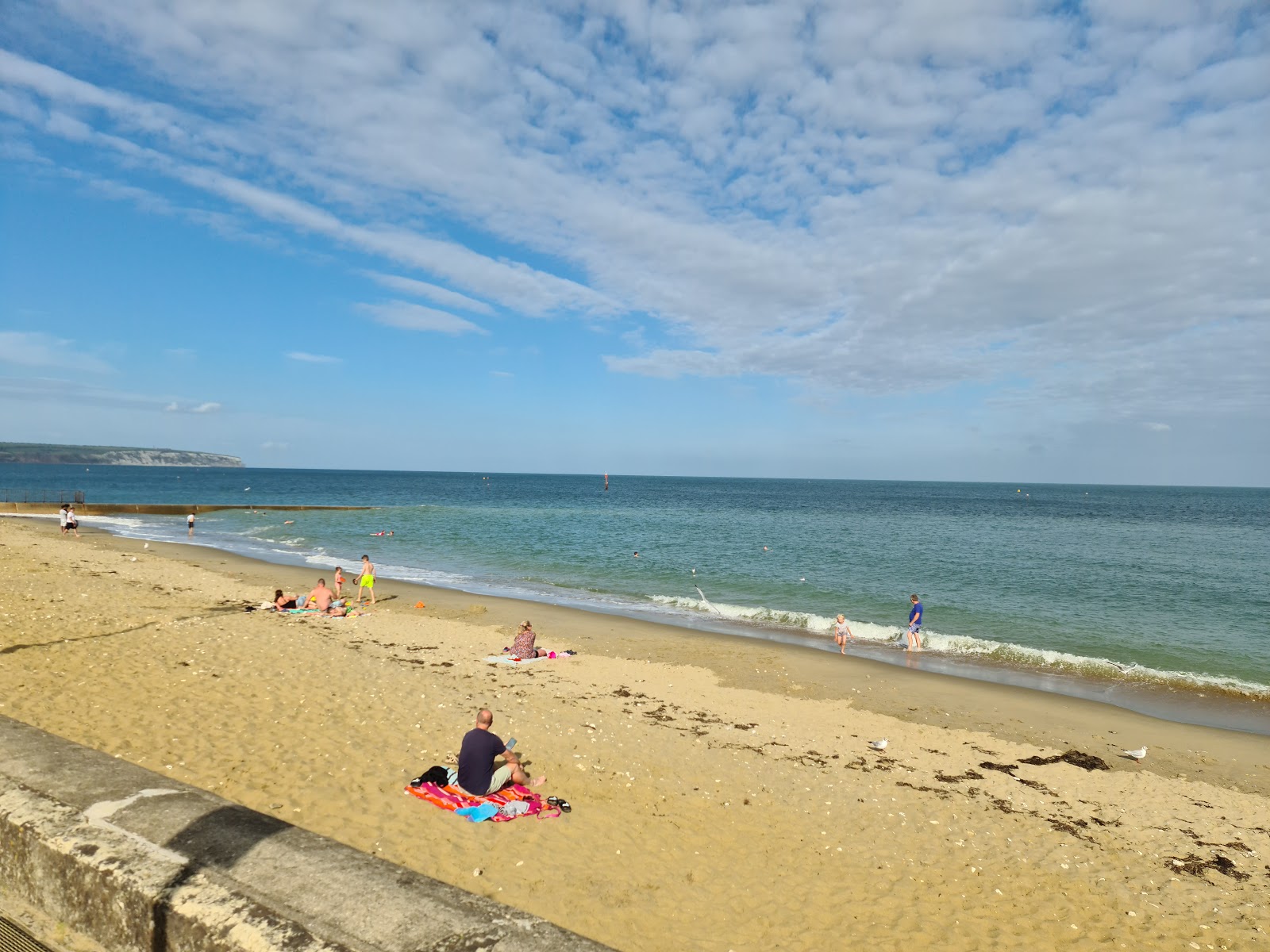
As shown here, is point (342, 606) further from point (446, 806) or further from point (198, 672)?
point (446, 806)

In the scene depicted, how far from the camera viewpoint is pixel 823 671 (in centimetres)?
1786

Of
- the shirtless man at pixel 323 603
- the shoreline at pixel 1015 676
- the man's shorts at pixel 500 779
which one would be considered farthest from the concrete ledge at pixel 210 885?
the shirtless man at pixel 323 603

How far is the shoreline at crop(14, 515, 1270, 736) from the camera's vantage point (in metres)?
16.3

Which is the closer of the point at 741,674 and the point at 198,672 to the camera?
the point at 198,672

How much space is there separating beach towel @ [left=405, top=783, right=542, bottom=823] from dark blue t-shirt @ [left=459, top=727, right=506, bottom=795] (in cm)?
10

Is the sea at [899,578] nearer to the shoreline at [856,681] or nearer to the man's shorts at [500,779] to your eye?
the shoreline at [856,681]

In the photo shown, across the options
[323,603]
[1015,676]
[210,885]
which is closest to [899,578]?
[1015,676]

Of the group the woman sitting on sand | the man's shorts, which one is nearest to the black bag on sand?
the man's shorts

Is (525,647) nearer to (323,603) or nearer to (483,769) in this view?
(323,603)

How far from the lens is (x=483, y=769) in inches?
340

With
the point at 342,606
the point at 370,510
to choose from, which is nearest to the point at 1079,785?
the point at 342,606

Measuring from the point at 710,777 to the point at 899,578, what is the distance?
27.3 meters

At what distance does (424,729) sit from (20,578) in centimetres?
1699

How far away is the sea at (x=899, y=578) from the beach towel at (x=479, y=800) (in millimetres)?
12377
